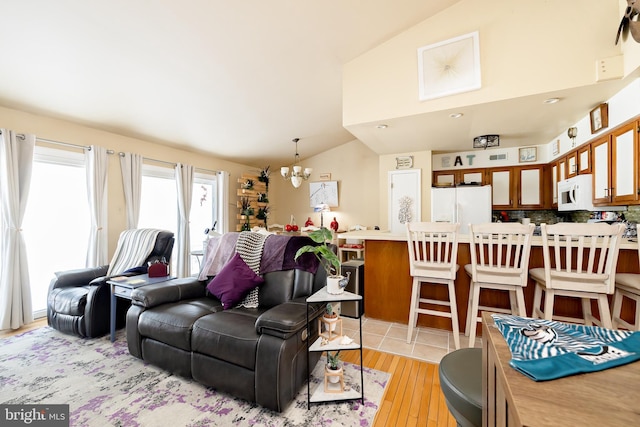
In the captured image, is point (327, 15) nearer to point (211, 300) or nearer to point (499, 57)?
point (499, 57)

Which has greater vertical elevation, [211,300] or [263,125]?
[263,125]

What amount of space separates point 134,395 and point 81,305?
4.52 ft

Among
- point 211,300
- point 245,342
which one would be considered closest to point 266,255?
point 211,300

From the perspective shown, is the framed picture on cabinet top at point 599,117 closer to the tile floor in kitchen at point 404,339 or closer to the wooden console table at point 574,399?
the tile floor in kitchen at point 404,339

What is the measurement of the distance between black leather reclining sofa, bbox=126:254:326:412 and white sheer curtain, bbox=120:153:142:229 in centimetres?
221

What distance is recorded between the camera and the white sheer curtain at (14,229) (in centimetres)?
281

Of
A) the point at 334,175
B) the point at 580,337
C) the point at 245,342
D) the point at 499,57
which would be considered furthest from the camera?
the point at 334,175

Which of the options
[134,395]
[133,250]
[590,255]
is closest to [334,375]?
[134,395]

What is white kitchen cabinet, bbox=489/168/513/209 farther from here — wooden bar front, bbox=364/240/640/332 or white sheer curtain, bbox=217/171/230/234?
white sheer curtain, bbox=217/171/230/234

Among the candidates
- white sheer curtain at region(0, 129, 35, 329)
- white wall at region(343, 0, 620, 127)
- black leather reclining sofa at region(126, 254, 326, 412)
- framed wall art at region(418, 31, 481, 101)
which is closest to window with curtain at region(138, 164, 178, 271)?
white sheer curtain at region(0, 129, 35, 329)

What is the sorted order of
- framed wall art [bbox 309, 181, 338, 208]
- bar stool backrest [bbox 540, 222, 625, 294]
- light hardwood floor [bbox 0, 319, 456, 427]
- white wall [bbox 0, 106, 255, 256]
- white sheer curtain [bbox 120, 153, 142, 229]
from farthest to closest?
framed wall art [bbox 309, 181, 338, 208], white sheer curtain [bbox 120, 153, 142, 229], white wall [bbox 0, 106, 255, 256], bar stool backrest [bbox 540, 222, 625, 294], light hardwood floor [bbox 0, 319, 456, 427]

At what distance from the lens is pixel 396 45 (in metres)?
2.83

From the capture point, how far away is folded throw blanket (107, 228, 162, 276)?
3.10 m

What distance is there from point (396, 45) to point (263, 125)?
251 cm
